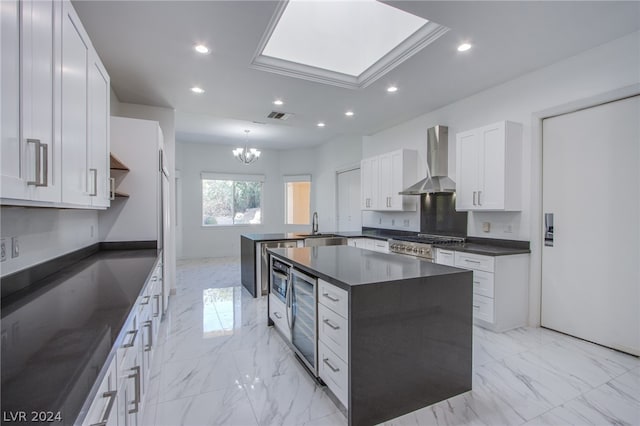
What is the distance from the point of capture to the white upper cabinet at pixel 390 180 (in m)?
4.80

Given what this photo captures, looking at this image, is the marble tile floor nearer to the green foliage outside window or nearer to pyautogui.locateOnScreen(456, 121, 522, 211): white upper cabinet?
pyautogui.locateOnScreen(456, 121, 522, 211): white upper cabinet

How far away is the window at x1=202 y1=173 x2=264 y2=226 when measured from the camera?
8094mm

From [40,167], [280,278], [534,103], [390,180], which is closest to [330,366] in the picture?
[280,278]

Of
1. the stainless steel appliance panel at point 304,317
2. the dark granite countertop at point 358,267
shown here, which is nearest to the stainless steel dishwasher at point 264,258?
the dark granite countertop at point 358,267

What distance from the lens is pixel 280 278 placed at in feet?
9.27

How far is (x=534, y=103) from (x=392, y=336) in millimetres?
3088

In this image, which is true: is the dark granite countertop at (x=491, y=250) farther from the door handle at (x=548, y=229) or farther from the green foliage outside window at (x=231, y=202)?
A: the green foliage outside window at (x=231, y=202)

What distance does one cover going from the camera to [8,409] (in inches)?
22.7

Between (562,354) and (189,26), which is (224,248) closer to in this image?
(189,26)

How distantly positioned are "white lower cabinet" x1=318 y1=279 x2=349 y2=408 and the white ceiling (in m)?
2.09

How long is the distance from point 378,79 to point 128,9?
7.81 feet

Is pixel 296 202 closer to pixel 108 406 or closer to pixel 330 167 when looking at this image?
pixel 330 167

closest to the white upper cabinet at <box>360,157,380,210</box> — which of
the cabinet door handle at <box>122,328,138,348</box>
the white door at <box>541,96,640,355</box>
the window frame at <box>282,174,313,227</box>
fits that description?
the white door at <box>541,96,640,355</box>

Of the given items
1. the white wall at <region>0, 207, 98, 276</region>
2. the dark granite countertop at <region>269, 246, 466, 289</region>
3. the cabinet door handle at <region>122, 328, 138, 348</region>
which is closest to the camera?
the cabinet door handle at <region>122, 328, 138, 348</region>
